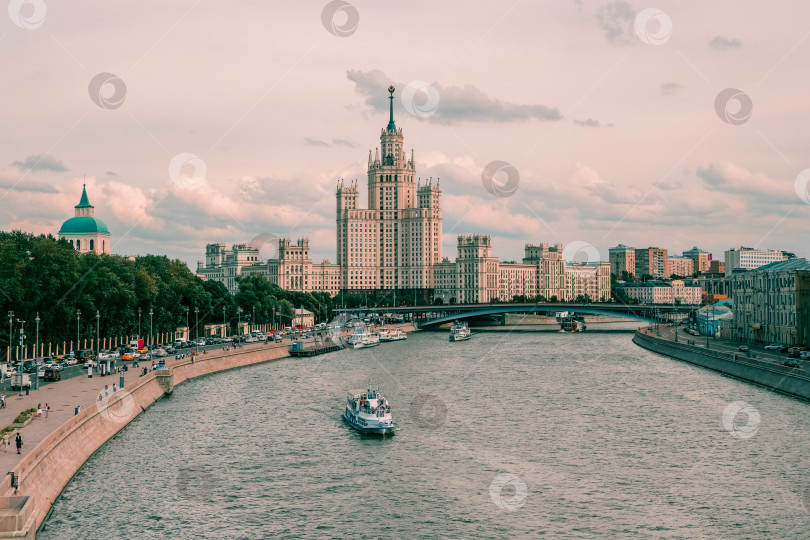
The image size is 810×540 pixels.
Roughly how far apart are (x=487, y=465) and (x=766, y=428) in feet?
59.2

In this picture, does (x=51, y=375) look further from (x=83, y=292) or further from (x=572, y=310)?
(x=572, y=310)

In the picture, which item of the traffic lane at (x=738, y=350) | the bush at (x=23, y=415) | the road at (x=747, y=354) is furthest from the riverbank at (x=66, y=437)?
the traffic lane at (x=738, y=350)

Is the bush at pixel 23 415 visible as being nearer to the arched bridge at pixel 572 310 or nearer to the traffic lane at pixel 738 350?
the traffic lane at pixel 738 350

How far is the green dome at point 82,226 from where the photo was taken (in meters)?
153

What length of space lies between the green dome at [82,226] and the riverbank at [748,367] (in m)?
97.6

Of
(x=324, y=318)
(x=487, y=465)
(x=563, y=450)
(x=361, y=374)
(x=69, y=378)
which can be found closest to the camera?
(x=487, y=465)

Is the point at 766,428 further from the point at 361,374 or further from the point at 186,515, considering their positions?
the point at 361,374

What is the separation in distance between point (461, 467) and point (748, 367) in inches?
1489

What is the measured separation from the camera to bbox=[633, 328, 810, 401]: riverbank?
60.7 meters

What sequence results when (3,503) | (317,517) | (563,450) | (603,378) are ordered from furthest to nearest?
1. (603,378)
2. (563,450)
3. (317,517)
4. (3,503)

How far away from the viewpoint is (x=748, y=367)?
7050cm

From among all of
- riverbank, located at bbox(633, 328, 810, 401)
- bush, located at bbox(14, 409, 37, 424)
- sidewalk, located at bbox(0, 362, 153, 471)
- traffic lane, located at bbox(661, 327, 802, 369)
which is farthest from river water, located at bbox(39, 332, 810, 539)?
traffic lane, located at bbox(661, 327, 802, 369)

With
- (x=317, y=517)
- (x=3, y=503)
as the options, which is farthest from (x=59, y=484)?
(x=317, y=517)

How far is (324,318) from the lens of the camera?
189 m
